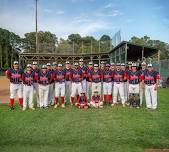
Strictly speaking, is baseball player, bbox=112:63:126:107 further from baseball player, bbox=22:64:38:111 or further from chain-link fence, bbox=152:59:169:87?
chain-link fence, bbox=152:59:169:87

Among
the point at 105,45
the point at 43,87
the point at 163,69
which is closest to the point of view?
the point at 43,87

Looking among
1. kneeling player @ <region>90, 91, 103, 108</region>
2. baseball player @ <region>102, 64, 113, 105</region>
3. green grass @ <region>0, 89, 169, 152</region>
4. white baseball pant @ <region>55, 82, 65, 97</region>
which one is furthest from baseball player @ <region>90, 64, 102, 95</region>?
green grass @ <region>0, 89, 169, 152</region>

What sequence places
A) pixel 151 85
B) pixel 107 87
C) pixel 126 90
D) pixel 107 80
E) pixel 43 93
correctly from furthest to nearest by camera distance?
pixel 126 90, pixel 107 87, pixel 107 80, pixel 43 93, pixel 151 85

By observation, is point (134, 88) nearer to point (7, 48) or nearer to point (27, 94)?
point (27, 94)

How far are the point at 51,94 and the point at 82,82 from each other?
145 centimetres

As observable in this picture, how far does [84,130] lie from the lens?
8289mm

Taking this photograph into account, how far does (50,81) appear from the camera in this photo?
42.0 feet

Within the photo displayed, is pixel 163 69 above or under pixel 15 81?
above

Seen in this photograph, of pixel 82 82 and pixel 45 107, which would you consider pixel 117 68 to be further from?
pixel 45 107

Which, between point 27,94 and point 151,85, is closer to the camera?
point 151,85

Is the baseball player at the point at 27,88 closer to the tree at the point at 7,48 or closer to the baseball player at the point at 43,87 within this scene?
the baseball player at the point at 43,87

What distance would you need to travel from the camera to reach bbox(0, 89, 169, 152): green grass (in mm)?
6836

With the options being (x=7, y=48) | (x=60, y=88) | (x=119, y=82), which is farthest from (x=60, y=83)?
(x=7, y=48)

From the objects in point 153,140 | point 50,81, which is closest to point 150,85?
point 50,81
